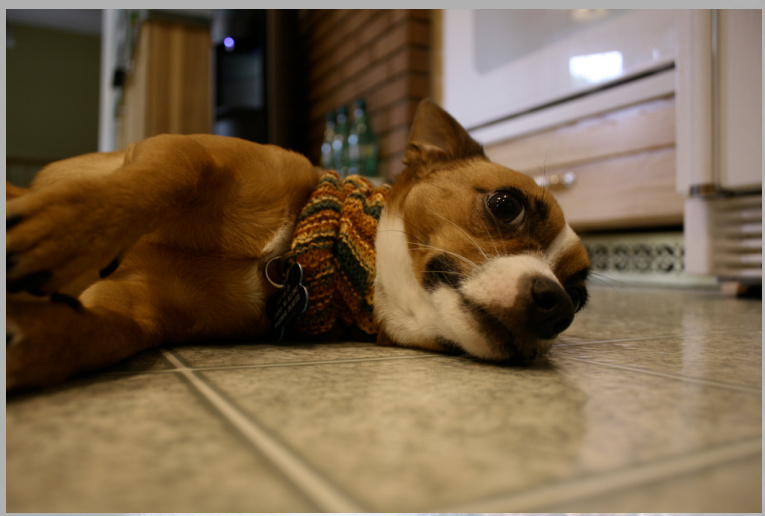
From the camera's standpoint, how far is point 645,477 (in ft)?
1.35

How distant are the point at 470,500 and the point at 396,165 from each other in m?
3.44

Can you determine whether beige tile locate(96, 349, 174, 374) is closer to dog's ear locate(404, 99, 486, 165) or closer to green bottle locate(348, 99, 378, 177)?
dog's ear locate(404, 99, 486, 165)

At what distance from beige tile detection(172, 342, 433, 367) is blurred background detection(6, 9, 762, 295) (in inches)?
26.8

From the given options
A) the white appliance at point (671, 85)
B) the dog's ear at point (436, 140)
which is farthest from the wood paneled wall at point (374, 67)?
the dog's ear at point (436, 140)

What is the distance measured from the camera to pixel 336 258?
43.0 inches

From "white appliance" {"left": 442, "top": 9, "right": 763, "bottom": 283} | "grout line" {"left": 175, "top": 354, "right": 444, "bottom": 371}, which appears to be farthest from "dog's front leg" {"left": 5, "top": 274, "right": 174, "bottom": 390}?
"white appliance" {"left": 442, "top": 9, "right": 763, "bottom": 283}

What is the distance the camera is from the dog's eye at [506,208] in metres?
1.07

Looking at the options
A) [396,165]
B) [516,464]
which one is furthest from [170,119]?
[516,464]

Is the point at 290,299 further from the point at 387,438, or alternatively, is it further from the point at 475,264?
the point at 387,438

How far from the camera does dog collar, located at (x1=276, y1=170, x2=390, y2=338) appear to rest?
1036mm

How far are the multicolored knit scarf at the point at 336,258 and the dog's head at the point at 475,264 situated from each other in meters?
0.04

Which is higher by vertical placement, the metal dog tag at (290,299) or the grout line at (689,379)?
the metal dog tag at (290,299)

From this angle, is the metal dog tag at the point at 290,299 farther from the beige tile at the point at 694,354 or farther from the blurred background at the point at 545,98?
the blurred background at the point at 545,98

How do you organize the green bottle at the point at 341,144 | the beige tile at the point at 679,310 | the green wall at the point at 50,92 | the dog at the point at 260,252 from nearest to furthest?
the dog at the point at 260,252 < the beige tile at the point at 679,310 < the green bottle at the point at 341,144 < the green wall at the point at 50,92
